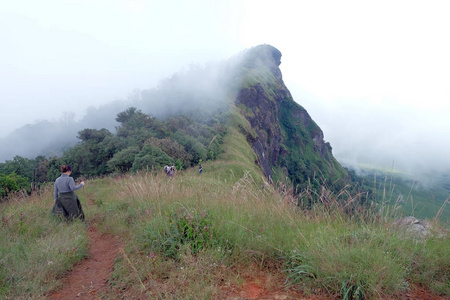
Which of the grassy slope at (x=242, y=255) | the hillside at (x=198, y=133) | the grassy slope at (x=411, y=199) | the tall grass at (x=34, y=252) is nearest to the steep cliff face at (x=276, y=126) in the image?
the hillside at (x=198, y=133)

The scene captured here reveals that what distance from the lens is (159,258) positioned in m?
3.22

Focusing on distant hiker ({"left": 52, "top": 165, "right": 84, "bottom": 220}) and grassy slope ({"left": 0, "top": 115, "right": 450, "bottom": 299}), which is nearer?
grassy slope ({"left": 0, "top": 115, "right": 450, "bottom": 299})

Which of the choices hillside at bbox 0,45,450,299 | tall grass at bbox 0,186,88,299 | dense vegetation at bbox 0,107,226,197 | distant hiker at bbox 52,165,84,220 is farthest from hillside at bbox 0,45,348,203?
tall grass at bbox 0,186,88,299

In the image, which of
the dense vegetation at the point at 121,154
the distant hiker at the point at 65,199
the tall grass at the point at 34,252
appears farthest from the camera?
the dense vegetation at the point at 121,154

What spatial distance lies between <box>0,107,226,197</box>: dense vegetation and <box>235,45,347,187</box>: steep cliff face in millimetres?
23977

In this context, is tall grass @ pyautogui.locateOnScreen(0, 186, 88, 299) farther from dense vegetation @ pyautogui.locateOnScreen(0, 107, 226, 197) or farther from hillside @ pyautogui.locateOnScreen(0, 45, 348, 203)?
dense vegetation @ pyautogui.locateOnScreen(0, 107, 226, 197)

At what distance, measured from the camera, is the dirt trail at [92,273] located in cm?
311

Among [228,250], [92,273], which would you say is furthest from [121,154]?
[228,250]

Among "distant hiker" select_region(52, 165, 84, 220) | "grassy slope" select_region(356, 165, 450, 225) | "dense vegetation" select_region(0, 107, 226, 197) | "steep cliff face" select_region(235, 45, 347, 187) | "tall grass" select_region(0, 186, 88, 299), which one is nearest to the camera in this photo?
"tall grass" select_region(0, 186, 88, 299)

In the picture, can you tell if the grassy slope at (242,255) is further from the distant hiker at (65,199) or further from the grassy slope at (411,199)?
the distant hiker at (65,199)

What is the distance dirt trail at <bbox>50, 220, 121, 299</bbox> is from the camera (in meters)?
3.11

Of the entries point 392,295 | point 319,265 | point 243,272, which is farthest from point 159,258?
point 392,295

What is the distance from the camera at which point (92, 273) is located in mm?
3643

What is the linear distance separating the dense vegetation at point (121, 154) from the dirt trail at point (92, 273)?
1430cm
